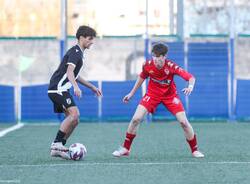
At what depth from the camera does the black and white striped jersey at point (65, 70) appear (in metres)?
9.73

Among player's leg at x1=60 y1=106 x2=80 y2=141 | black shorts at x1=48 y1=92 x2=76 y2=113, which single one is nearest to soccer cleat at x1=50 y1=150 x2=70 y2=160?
player's leg at x1=60 y1=106 x2=80 y2=141

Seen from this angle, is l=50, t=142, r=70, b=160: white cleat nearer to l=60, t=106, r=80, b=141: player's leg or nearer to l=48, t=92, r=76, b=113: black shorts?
l=60, t=106, r=80, b=141: player's leg

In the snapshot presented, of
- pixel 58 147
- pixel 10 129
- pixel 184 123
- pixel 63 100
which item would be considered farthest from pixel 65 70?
pixel 10 129

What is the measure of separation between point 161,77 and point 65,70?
1277 millimetres

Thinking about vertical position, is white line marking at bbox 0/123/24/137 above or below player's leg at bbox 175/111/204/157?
below

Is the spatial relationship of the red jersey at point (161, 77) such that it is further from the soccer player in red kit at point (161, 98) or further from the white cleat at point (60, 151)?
the white cleat at point (60, 151)

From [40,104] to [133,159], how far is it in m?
9.78

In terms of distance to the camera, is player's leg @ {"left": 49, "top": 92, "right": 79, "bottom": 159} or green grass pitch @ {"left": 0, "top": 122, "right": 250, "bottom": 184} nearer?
green grass pitch @ {"left": 0, "top": 122, "right": 250, "bottom": 184}

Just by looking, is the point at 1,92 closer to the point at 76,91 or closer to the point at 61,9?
the point at 61,9

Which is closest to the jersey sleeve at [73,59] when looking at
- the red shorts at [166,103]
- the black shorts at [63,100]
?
the black shorts at [63,100]

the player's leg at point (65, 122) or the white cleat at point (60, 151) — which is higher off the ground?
the player's leg at point (65, 122)

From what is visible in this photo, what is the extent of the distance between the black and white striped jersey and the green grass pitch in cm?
93

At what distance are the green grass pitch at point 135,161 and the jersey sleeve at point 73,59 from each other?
4.07 ft

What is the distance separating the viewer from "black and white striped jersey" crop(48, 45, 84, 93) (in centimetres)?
973
